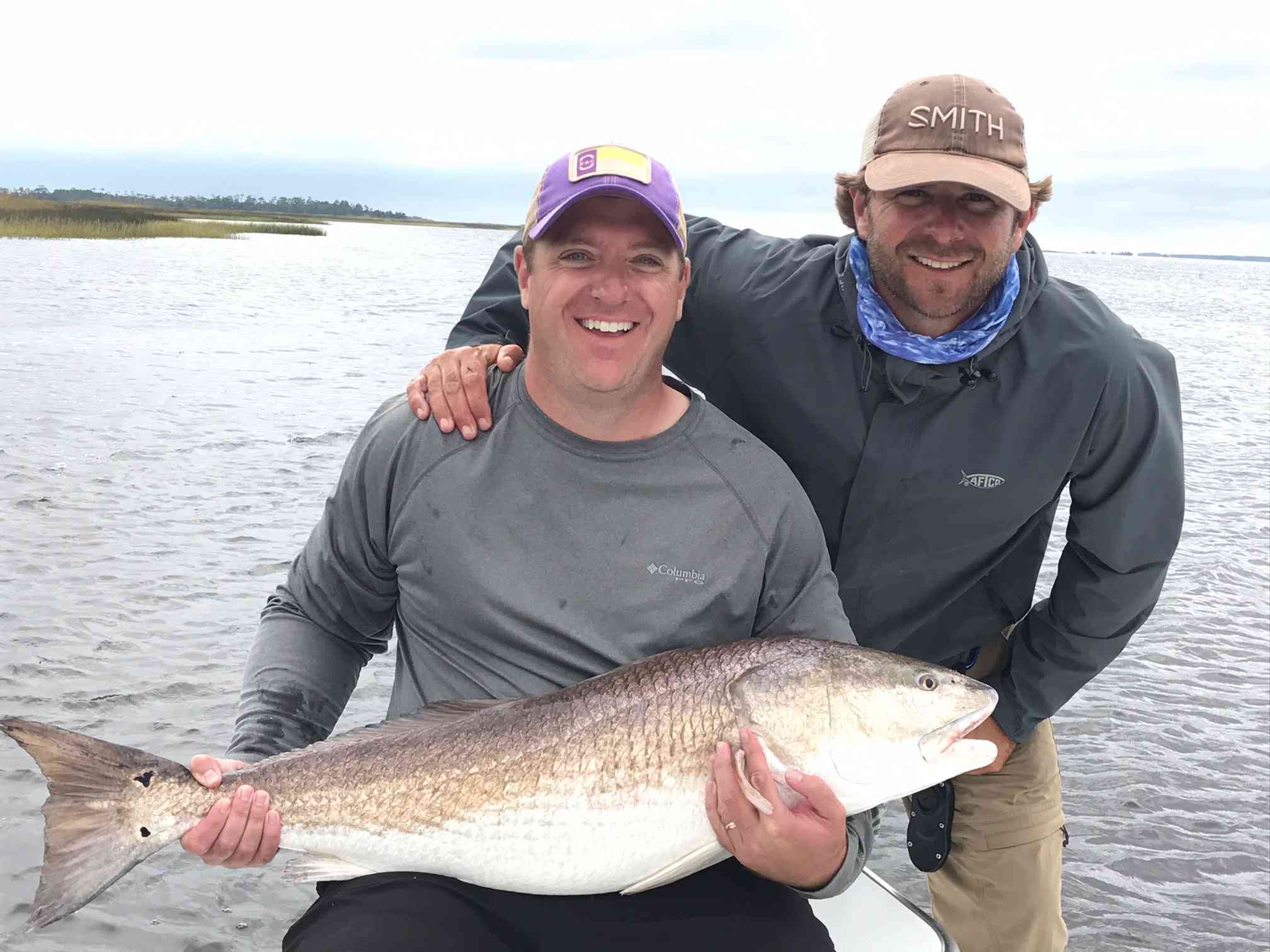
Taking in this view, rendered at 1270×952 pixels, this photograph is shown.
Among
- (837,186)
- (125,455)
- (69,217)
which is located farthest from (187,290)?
(837,186)

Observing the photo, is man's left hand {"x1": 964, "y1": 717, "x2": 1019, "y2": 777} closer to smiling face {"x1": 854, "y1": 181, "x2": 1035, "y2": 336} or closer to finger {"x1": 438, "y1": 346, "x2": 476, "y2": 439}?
smiling face {"x1": 854, "y1": 181, "x2": 1035, "y2": 336}

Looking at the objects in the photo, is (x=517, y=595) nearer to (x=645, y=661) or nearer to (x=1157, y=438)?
(x=645, y=661)

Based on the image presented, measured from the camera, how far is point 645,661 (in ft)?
10.1

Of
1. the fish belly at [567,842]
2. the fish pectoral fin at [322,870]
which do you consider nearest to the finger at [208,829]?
the fish pectoral fin at [322,870]

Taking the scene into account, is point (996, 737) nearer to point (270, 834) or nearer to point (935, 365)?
point (935, 365)

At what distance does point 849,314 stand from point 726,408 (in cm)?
61

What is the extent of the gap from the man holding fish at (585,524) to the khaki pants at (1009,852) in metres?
1.72

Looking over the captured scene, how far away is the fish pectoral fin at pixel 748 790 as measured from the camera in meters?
2.84

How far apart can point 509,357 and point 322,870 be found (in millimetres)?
1625

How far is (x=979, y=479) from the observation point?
408 cm

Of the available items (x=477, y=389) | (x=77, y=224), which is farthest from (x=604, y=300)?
(x=77, y=224)

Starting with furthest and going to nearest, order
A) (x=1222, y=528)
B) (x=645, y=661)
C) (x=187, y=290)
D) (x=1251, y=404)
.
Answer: (x=187, y=290), (x=1251, y=404), (x=1222, y=528), (x=645, y=661)

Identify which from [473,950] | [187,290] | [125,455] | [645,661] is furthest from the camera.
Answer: [187,290]

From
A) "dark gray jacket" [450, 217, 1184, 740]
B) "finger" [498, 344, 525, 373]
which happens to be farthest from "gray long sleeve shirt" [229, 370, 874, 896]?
"dark gray jacket" [450, 217, 1184, 740]
